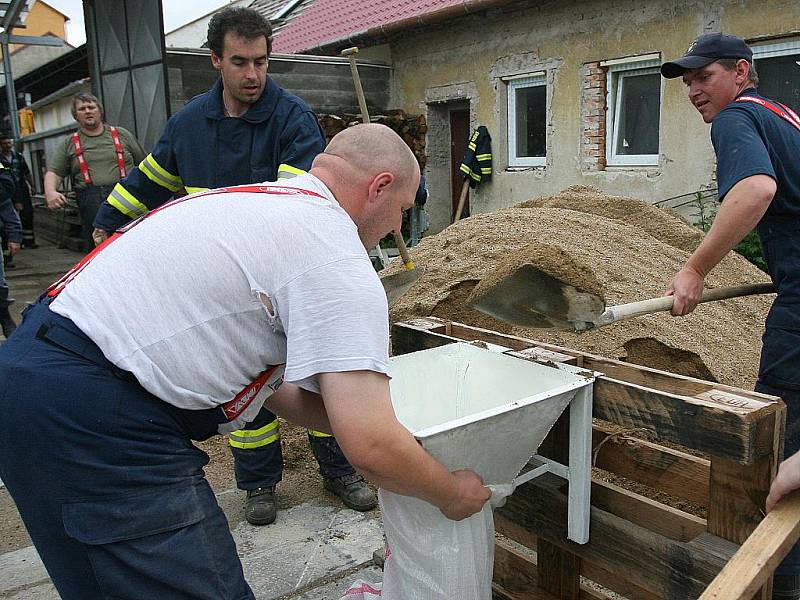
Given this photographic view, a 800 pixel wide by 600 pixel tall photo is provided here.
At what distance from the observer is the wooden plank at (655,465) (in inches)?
77.7

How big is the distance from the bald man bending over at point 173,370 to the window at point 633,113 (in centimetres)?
722

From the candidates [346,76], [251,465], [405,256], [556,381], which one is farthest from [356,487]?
[346,76]

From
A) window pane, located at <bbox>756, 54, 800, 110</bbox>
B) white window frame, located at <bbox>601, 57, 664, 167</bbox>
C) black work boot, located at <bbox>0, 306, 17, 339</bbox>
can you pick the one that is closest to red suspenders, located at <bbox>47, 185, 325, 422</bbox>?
black work boot, located at <bbox>0, 306, 17, 339</bbox>

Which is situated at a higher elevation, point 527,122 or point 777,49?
point 777,49

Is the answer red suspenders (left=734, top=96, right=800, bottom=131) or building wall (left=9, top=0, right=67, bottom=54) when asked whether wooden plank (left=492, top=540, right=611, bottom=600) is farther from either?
building wall (left=9, top=0, right=67, bottom=54)

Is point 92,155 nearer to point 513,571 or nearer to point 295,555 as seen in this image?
point 295,555

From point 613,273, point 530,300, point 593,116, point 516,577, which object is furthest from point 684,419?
point 593,116

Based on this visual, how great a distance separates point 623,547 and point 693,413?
18.2 inches

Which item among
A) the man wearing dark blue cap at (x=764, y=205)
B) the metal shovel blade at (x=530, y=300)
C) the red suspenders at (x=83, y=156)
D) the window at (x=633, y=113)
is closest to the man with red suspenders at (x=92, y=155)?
the red suspenders at (x=83, y=156)

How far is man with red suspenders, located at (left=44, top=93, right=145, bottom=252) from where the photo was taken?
6.37 metres

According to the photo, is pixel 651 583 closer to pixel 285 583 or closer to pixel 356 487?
pixel 285 583

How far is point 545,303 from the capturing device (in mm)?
2711

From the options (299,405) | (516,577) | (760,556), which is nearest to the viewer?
(760,556)

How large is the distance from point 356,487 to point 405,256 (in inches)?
43.5
